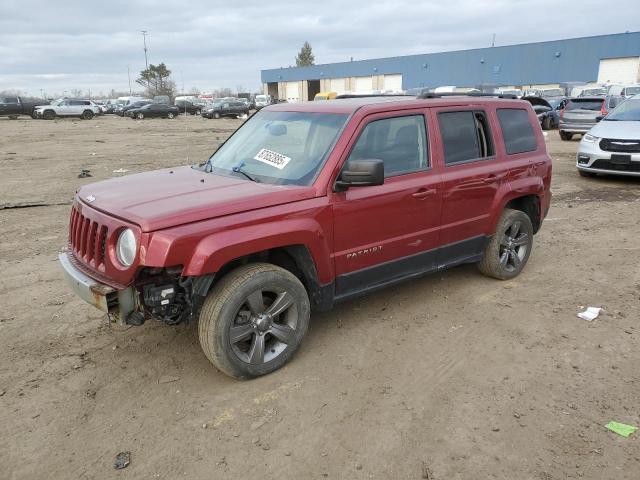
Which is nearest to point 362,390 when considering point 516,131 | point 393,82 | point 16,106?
point 516,131

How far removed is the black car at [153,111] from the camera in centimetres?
4131

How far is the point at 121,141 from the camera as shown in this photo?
70.4 feet

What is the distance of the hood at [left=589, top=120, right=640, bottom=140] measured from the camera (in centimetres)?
982

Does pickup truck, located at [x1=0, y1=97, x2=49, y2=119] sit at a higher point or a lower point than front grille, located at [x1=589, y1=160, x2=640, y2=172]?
higher

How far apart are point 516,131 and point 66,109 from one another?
1645 inches

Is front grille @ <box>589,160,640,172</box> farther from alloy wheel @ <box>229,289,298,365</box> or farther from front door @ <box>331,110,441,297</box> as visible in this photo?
alloy wheel @ <box>229,289,298,365</box>

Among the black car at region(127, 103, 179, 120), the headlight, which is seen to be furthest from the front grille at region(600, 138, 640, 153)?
the black car at region(127, 103, 179, 120)

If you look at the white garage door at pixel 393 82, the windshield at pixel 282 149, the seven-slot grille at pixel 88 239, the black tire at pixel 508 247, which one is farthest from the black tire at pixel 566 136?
the white garage door at pixel 393 82

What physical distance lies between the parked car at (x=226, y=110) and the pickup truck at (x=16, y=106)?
12.8 meters

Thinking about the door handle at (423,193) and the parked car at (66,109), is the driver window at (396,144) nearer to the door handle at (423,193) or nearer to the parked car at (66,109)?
the door handle at (423,193)

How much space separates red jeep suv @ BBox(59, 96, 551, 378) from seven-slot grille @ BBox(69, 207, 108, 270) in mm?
13

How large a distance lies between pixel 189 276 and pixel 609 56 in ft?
166

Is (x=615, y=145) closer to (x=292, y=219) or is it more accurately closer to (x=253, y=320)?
(x=292, y=219)

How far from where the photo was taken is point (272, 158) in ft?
13.1
